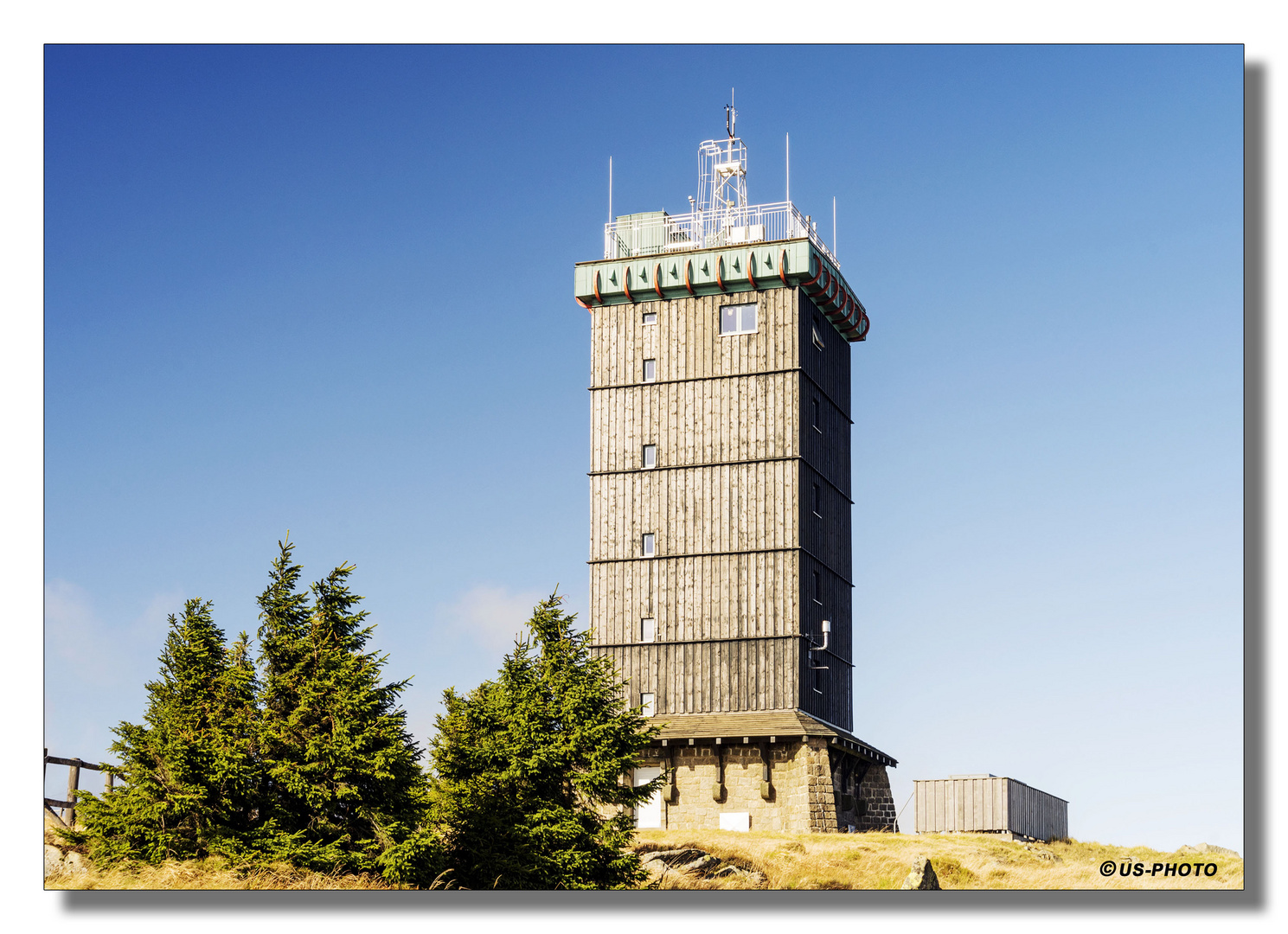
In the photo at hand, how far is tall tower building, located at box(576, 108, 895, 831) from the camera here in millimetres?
47750

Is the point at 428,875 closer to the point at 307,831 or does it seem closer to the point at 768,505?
the point at 307,831

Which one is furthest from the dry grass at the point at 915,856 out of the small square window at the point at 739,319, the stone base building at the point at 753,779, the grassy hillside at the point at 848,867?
the small square window at the point at 739,319

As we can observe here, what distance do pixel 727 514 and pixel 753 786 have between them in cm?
829

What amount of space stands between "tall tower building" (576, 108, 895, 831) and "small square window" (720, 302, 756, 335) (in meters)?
0.05

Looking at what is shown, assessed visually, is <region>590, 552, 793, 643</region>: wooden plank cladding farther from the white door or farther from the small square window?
the small square window

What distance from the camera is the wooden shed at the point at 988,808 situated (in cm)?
4150

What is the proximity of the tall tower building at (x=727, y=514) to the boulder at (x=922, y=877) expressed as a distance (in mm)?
17586

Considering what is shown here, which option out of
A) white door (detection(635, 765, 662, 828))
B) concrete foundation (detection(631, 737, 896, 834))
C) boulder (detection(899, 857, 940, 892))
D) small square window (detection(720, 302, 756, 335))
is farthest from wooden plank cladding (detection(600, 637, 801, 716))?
boulder (detection(899, 857, 940, 892))

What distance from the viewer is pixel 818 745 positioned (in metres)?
47.1

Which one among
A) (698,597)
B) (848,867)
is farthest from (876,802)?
(848,867)

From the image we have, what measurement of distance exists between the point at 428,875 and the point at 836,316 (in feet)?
99.8

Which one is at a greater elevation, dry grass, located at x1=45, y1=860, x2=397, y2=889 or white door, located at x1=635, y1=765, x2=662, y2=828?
dry grass, located at x1=45, y1=860, x2=397, y2=889

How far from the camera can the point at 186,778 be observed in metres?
26.5
